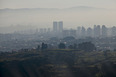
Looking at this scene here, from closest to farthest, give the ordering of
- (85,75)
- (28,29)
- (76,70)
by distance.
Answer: (85,75) → (76,70) → (28,29)

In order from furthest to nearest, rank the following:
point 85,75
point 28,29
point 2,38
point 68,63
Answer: point 28,29 < point 2,38 < point 68,63 < point 85,75

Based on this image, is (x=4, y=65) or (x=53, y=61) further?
(x=53, y=61)

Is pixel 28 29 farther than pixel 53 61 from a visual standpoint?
Yes

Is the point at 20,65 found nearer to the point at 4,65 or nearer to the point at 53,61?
the point at 4,65

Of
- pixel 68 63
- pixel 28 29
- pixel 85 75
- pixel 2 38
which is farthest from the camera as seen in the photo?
pixel 28 29

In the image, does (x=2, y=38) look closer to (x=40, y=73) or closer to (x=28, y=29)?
(x=28, y=29)

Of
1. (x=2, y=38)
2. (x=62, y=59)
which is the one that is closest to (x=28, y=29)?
(x=2, y=38)

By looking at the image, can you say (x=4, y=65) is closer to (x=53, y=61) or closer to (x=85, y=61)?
(x=53, y=61)

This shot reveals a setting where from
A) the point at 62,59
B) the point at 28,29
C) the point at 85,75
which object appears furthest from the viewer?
the point at 28,29
